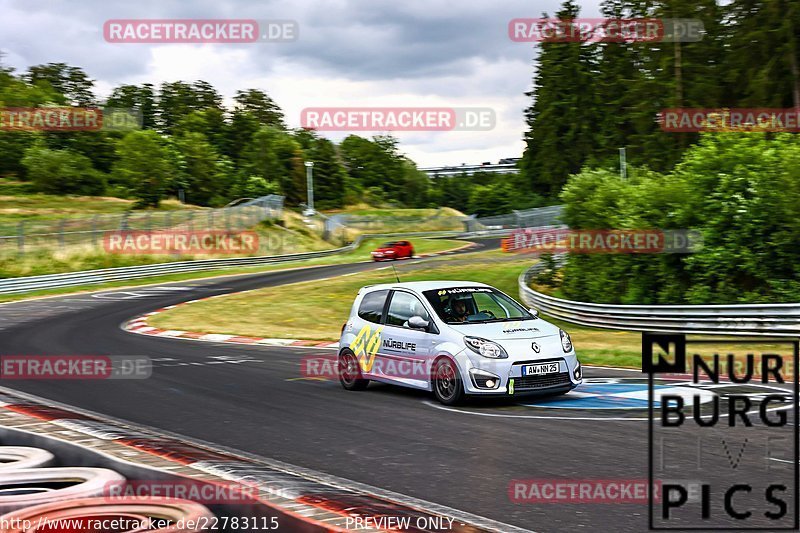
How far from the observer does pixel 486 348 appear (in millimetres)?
10477

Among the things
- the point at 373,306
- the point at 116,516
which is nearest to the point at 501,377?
the point at 373,306

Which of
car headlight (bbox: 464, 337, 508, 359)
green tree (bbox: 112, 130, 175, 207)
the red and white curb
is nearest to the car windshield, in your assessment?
car headlight (bbox: 464, 337, 508, 359)

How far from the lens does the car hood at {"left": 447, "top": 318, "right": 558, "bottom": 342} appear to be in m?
10.7

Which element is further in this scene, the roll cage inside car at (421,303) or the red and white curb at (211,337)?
the red and white curb at (211,337)

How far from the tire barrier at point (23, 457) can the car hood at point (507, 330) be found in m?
5.48

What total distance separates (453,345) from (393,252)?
142ft

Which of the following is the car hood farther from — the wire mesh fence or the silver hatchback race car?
the wire mesh fence

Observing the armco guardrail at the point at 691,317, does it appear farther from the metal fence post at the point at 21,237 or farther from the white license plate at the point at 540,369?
the metal fence post at the point at 21,237

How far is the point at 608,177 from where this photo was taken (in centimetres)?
2712

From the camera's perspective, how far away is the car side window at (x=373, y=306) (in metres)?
12.3

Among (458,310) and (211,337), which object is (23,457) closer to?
(458,310)

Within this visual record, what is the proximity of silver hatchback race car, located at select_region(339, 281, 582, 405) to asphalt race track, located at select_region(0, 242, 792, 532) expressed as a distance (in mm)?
319

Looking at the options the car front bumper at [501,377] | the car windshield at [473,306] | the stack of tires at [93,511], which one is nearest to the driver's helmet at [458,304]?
the car windshield at [473,306]

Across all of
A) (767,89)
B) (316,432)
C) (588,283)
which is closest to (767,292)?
(588,283)
